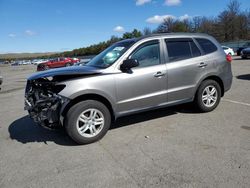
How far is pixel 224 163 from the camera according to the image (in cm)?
348

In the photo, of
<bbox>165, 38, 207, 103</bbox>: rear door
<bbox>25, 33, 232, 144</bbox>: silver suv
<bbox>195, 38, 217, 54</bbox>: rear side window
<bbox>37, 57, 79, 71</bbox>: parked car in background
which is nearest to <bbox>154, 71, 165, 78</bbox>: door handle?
<bbox>25, 33, 232, 144</bbox>: silver suv

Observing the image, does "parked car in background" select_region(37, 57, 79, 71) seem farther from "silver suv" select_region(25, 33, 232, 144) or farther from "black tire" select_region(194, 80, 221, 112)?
"black tire" select_region(194, 80, 221, 112)

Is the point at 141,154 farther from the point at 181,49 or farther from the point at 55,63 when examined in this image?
the point at 55,63

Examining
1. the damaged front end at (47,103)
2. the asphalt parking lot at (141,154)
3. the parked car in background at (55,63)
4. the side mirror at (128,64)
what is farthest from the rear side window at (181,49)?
the parked car in background at (55,63)

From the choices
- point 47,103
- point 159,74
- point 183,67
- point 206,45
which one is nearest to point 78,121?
point 47,103

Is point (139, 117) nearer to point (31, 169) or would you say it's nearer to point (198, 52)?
point (198, 52)

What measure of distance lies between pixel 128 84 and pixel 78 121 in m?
1.15

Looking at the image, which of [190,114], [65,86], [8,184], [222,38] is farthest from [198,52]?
[222,38]

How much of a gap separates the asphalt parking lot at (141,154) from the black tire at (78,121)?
131 mm

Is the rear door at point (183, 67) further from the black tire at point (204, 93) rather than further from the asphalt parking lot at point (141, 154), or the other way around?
the asphalt parking lot at point (141, 154)

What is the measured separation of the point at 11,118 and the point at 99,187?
447cm

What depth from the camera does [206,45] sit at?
5.89m

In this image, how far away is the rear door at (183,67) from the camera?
206 inches

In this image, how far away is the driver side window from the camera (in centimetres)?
494
